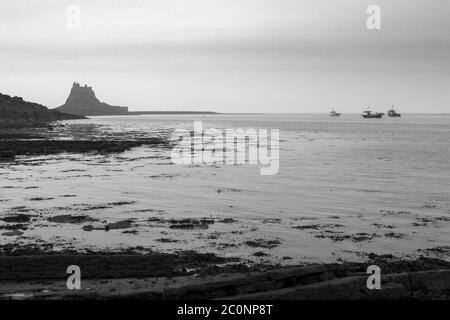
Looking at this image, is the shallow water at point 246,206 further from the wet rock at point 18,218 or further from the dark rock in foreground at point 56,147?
the dark rock in foreground at point 56,147

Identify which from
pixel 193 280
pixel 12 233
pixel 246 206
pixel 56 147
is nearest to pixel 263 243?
pixel 193 280

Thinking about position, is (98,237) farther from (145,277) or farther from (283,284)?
(283,284)

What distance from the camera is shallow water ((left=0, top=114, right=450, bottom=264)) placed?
42.1ft

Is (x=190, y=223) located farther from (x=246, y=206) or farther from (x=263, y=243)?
(x=246, y=206)

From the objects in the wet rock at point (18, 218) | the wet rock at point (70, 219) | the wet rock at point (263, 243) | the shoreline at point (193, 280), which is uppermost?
the shoreline at point (193, 280)

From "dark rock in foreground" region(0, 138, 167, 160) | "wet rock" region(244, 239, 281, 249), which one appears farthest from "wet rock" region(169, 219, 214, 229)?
"dark rock in foreground" region(0, 138, 167, 160)

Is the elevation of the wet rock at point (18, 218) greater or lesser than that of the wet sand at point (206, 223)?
greater

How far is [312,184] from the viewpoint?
24.8 meters

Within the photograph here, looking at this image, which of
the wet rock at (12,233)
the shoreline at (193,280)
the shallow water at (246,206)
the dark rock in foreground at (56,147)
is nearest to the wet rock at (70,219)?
the shallow water at (246,206)

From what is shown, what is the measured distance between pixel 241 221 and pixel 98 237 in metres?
4.63

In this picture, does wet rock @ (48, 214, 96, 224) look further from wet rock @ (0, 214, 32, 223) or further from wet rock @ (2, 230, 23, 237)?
wet rock @ (2, 230, 23, 237)

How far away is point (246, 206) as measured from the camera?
1848cm

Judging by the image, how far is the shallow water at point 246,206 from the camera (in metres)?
12.8
